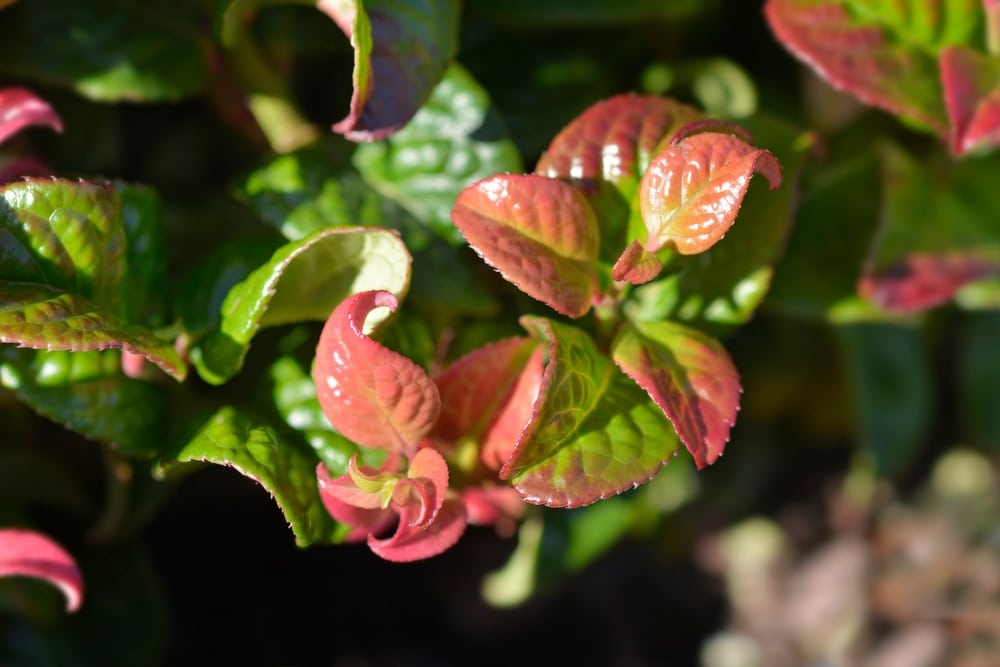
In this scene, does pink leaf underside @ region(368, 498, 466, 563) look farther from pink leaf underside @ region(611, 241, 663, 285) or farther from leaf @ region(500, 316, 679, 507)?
pink leaf underside @ region(611, 241, 663, 285)

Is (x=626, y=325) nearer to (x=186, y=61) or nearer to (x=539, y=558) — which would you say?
(x=539, y=558)

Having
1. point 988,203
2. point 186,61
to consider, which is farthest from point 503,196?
point 988,203

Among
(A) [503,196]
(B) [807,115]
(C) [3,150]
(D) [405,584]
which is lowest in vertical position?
(D) [405,584]

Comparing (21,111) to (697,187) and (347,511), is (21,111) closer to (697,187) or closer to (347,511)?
(347,511)

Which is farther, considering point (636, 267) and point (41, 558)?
point (41, 558)

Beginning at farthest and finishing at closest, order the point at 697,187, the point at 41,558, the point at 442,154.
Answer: the point at 442,154, the point at 41,558, the point at 697,187

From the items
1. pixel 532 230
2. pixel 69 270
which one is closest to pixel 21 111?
pixel 69 270

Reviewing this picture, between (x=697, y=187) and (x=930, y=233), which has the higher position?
(x=697, y=187)
